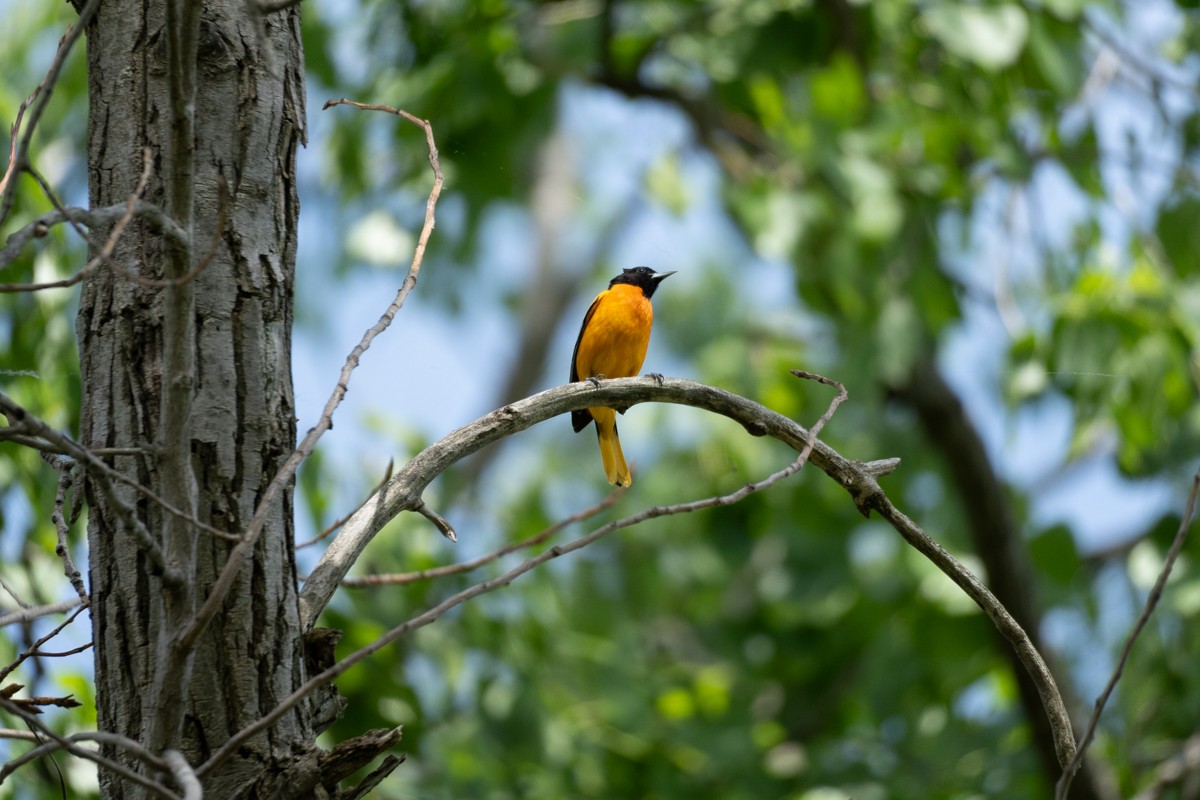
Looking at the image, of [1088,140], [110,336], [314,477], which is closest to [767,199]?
[1088,140]

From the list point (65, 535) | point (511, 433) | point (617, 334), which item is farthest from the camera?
point (617, 334)

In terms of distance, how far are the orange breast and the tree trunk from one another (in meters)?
3.39

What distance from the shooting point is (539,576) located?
6.40 metres

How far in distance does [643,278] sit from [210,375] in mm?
4524

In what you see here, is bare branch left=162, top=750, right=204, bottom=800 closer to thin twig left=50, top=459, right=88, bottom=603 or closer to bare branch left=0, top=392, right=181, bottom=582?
bare branch left=0, top=392, right=181, bottom=582

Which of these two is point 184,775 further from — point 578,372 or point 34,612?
point 578,372

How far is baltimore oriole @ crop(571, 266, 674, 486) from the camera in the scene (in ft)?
18.3

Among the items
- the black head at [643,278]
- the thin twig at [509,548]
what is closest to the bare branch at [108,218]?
A: the thin twig at [509,548]

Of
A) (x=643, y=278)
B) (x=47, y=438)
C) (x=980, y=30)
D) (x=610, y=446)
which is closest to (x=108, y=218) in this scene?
(x=47, y=438)

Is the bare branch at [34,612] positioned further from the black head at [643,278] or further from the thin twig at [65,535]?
the black head at [643,278]

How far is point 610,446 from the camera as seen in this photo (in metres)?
5.66

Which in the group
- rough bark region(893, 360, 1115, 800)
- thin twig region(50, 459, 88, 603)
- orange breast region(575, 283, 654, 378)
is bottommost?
thin twig region(50, 459, 88, 603)

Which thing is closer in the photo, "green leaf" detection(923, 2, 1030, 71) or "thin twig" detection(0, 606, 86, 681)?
"thin twig" detection(0, 606, 86, 681)

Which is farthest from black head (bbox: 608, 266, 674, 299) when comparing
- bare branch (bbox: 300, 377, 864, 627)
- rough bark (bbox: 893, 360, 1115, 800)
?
bare branch (bbox: 300, 377, 864, 627)
